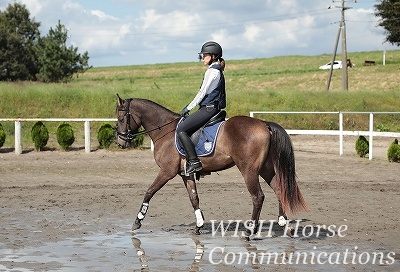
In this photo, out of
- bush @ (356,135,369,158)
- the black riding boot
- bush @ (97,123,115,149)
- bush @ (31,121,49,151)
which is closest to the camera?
the black riding boot

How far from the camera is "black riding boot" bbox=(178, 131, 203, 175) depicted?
1018cm

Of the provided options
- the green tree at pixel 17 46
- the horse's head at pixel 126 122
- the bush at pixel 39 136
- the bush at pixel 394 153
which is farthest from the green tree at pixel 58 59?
the horse's head at pixel 126 122

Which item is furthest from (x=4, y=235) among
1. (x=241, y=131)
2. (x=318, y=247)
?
(x=318, y=247)

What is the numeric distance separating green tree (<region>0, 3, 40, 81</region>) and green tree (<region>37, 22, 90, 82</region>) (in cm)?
128

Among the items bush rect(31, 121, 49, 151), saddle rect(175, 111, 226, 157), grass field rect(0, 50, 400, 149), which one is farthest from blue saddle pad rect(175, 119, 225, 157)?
grass field rect(0, 50, 400, 149)

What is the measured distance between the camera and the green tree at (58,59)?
2466 inches

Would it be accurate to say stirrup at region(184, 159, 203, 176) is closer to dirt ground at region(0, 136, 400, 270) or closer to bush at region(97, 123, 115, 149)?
dirt ground at region(0, 136, 400, 270)

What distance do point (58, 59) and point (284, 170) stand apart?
54770 millimetres

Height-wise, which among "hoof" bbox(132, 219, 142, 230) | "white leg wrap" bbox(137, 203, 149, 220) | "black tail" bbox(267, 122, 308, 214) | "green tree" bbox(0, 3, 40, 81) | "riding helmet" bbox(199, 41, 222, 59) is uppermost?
"green tree" bbox(0, 3, 40, 81)

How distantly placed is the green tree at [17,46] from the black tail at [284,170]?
55.5 m

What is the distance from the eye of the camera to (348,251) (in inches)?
344

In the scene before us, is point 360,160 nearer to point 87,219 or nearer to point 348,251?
point 87,219

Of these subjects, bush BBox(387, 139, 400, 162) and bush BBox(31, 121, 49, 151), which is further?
bush BBox(31, 121, 49, 151)

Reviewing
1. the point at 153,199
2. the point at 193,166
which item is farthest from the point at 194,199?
the point at 153,199
